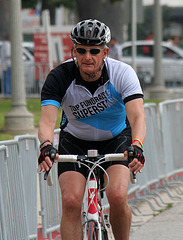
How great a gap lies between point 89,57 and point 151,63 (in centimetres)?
1913

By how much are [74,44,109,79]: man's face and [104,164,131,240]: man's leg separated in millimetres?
732

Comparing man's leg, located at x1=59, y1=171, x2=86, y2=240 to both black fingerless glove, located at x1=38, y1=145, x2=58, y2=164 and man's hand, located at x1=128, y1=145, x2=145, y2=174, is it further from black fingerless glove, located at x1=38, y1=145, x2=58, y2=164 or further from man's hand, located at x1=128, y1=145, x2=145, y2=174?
man's hand, located at x1=128, y1=145, x2=145, y2=174

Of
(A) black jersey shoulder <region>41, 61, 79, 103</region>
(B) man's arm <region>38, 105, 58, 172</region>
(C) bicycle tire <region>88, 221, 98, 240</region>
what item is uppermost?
(A) black jersey shoulder <region>41, 61, 79, 103</region>

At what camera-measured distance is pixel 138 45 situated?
24.8 meters

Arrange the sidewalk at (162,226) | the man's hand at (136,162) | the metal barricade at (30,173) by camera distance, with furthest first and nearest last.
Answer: the sidewalk at (162,226)
the metal barricade at (30,173)
the man's hand at (136,162)

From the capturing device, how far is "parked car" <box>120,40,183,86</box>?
860 inches

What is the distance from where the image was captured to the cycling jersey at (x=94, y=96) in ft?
16.0

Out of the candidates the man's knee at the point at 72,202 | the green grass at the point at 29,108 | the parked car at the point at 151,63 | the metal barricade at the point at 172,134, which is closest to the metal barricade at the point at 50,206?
the man's knee at the point at 72,202

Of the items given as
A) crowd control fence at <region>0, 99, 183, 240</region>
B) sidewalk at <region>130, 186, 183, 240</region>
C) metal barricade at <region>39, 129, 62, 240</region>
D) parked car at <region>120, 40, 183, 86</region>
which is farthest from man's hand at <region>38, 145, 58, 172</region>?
parked car at <region>120, 40, 183, 86</region>

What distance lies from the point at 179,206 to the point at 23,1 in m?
28.9

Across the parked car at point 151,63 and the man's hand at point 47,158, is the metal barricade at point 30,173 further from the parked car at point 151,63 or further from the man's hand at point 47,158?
the parked car at point 151,63

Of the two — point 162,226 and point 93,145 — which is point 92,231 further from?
point 162,226

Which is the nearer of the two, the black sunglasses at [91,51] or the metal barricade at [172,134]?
the black sunglasses at [91,51]

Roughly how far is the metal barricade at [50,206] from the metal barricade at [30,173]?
11 cm
